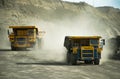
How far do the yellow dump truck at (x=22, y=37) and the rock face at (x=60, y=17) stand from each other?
2710 cm

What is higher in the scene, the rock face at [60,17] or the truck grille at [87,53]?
the rock face at [60,17]

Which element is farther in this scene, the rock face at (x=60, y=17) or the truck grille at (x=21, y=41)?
the rock face at (x=60, y=17)

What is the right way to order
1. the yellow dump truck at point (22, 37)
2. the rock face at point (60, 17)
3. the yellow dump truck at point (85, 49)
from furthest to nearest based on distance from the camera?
1. the rock face at point (60, 17)
2. the yellow dump truck at point (22, 37)
3. the yellow dump truck at point (85, 49)

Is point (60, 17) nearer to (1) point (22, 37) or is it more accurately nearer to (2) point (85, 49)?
(1) point (22, 37)

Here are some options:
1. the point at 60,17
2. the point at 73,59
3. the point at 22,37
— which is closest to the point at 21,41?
the point at 22,37

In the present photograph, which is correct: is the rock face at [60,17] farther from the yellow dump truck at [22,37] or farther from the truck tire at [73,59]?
the truck tire at [73,59]

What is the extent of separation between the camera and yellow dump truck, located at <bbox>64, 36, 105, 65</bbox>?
73.7 ft

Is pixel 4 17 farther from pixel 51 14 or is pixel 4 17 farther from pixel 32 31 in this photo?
pixel 32 31

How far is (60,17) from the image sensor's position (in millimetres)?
95438

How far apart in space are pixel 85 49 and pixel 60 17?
73.3m

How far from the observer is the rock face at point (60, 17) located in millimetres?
81387

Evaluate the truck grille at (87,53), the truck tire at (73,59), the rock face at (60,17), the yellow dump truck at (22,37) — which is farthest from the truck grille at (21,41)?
the rock face at (60,17)

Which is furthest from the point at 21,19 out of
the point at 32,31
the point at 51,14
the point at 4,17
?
the point at 32,31

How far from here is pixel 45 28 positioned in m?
81.6
